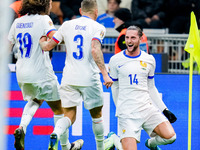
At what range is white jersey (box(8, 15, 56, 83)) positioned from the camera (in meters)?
5.80

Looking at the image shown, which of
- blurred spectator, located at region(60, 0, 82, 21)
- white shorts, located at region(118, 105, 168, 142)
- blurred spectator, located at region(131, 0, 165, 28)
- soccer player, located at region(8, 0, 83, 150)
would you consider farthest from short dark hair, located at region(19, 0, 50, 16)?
blurred spectator, located at region(131, 0, 165, 28)

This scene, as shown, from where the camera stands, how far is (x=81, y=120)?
705 cm

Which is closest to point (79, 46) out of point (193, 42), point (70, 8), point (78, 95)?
point (78, 95)

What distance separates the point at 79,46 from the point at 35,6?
880 millimetres

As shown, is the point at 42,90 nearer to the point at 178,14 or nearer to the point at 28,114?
the point at 28,114

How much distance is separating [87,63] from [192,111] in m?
2.30

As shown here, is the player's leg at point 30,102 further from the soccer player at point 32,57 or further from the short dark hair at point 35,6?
the short dark hair at point 35,6

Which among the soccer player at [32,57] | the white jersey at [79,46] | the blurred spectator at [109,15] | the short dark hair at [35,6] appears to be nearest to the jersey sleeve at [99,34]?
the white jersey at [79,46]

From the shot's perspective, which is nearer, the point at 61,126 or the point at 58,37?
the point at 61,126

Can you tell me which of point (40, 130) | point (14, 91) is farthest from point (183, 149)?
point (14, 91)

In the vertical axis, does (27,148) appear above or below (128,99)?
below

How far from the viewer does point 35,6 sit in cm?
591

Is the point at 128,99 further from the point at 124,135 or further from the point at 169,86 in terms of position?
the point at 169,86

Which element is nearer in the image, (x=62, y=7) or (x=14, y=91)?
(x=14, y=91)
